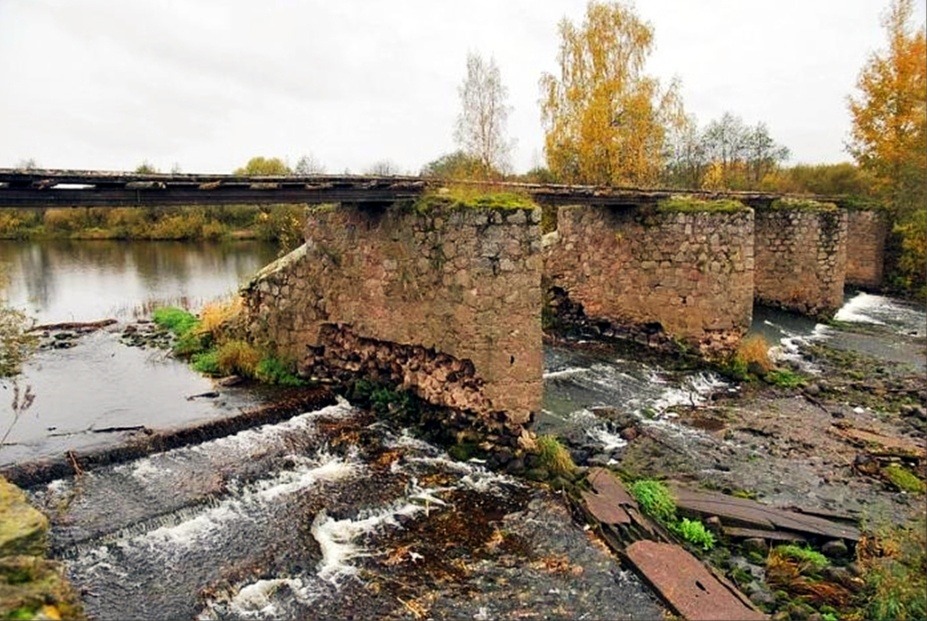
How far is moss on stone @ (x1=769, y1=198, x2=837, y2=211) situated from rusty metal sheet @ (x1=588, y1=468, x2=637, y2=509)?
1441 cm

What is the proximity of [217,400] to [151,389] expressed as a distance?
5.95 ft

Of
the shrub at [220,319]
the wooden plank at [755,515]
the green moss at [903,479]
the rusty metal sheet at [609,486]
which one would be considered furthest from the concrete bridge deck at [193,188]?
the green moss at [903,479]

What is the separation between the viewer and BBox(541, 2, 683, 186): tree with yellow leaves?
21984 mm

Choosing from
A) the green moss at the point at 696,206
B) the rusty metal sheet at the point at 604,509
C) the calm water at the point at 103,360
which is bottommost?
the rusty metal sheet at the point at 604,509

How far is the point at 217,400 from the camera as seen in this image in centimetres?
1099

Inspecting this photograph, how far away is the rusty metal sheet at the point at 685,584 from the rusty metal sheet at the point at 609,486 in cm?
85

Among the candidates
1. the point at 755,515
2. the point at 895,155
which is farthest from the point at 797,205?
the point at 755,515

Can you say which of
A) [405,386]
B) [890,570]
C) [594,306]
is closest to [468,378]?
[405,386]

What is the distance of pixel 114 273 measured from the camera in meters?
29.4

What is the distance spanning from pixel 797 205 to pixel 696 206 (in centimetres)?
707

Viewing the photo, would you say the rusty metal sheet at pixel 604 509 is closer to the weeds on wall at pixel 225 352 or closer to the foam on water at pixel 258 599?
the foam on water at pixel 258 599

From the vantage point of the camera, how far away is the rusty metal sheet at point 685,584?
579 cm

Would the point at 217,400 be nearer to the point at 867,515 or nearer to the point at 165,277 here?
the point at 867,515

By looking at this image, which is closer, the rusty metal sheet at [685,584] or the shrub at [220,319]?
the rusty metal sheet at [685,584]
